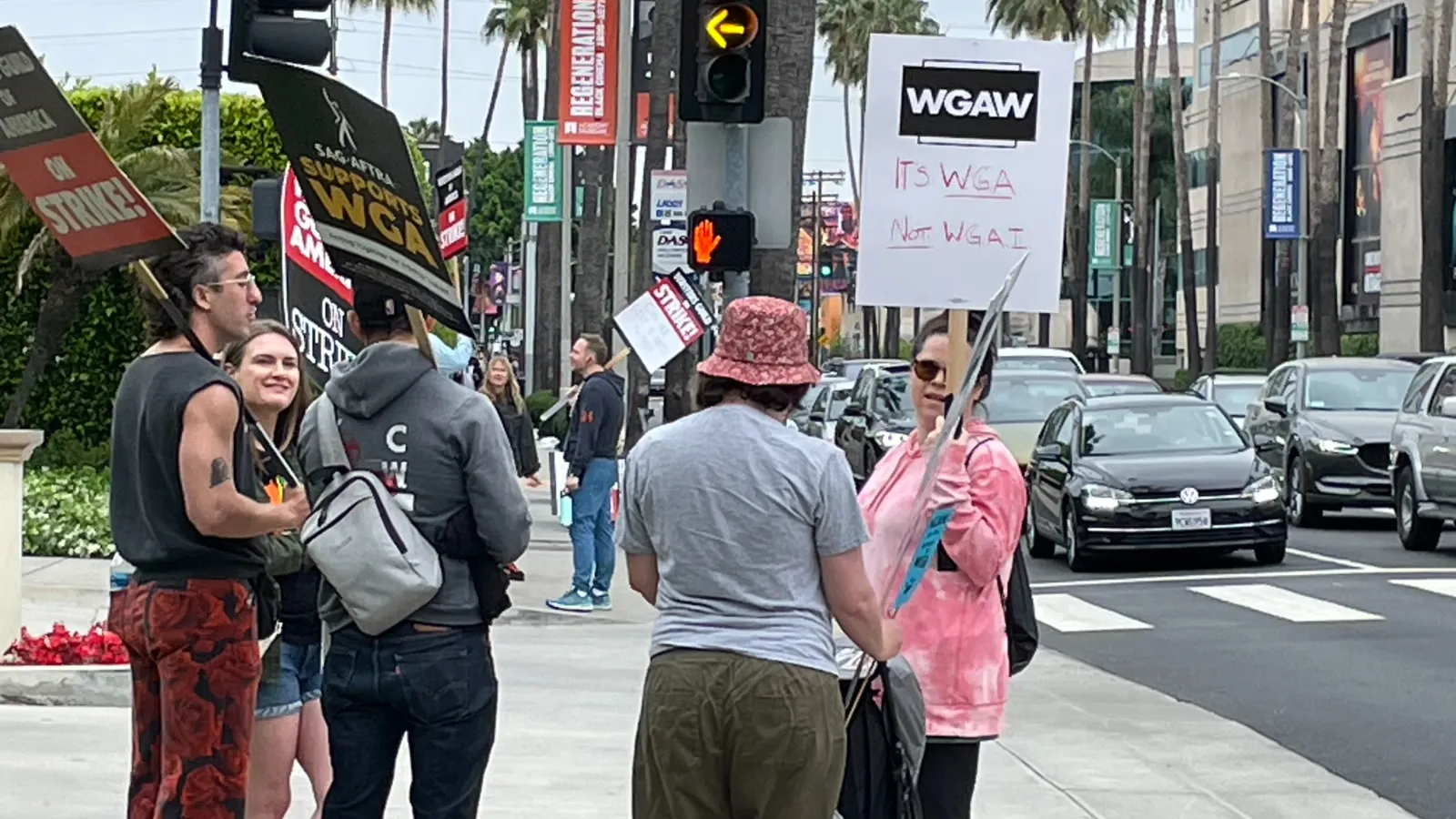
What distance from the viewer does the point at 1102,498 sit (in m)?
19.8

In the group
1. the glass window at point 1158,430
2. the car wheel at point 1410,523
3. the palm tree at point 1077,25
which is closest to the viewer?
the glass window at point 1158,430

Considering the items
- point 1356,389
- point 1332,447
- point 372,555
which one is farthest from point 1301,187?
point 372,555

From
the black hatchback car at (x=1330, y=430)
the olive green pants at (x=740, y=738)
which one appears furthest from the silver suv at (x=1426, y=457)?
the olive green pants at (x=740, y=738)

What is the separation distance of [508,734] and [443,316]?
17.2 ft

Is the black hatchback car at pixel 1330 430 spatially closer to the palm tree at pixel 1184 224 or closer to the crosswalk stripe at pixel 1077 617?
the crosswalk stripe at pixel 1077 617

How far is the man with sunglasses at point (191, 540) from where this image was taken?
5.96 meters

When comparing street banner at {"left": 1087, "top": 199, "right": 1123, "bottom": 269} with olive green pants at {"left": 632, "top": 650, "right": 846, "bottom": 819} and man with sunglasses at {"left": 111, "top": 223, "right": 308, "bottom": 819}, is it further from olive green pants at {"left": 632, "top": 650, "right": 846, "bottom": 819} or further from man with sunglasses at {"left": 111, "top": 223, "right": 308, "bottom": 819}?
olive green pants at {"left": 632, "top": 650, "right": 846, "bottom": 819}

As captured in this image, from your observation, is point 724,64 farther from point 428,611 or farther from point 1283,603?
point 1283,603

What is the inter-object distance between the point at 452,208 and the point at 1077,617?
7451 millimetres

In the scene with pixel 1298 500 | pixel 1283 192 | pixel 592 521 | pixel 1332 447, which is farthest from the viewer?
pixel 1283 192

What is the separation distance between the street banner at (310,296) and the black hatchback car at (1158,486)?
1113 centimetres

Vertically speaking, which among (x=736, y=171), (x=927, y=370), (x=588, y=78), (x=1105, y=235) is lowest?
(x=927, y=370)

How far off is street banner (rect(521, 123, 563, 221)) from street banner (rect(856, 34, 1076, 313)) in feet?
121

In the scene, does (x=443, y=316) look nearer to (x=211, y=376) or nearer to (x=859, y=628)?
(x=211, y=376)
